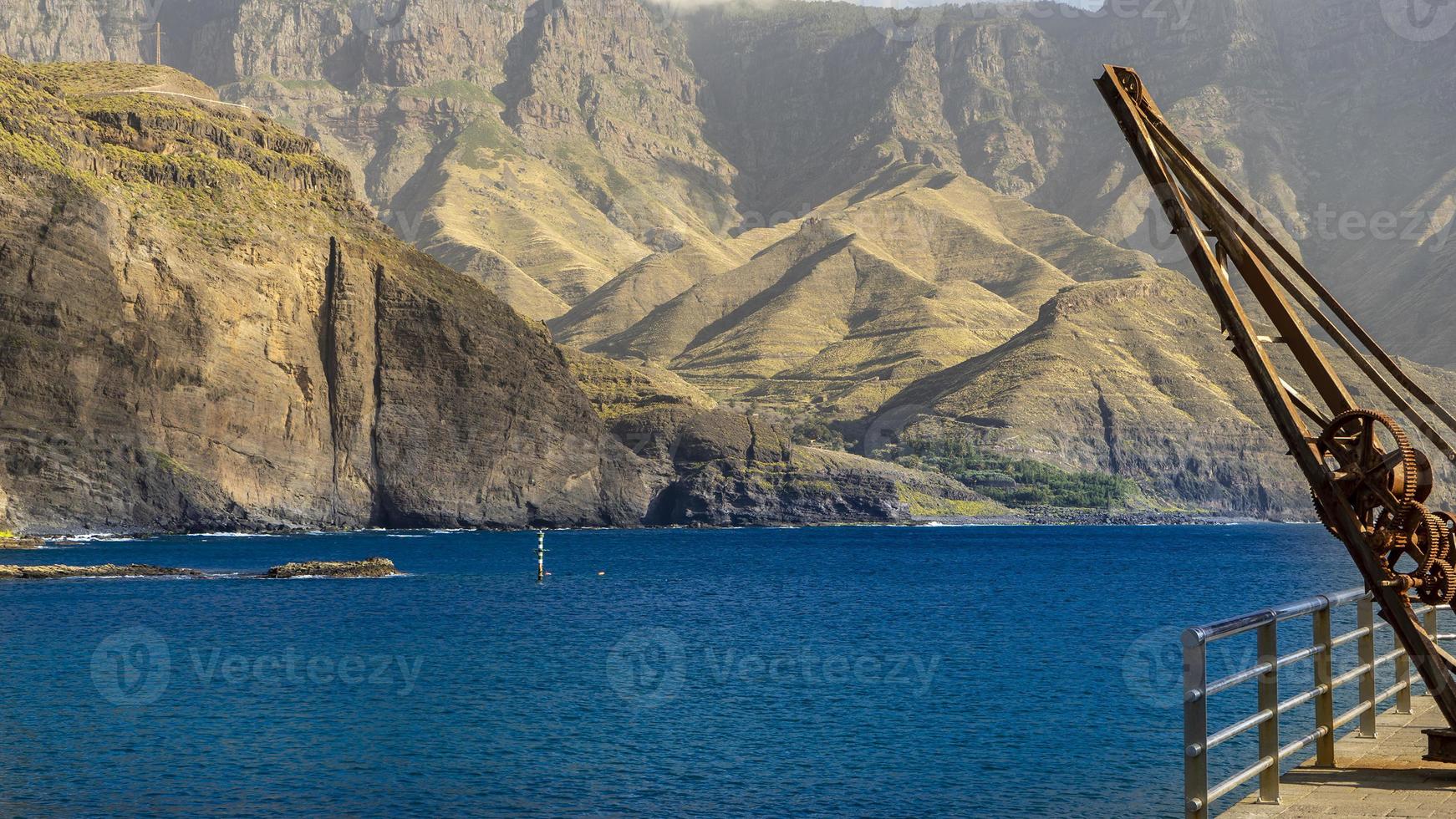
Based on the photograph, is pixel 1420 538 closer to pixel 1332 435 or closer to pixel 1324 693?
pixel 1332 435

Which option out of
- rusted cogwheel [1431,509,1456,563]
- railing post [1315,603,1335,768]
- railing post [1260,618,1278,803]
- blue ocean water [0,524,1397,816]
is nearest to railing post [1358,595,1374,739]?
railing post [1315,603,1335,768]

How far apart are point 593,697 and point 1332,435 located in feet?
114

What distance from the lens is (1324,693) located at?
14.1 metres

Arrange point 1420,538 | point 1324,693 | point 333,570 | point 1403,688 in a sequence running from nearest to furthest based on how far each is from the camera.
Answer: point 1420,538
point 1324,693
point 1403,688
point 333,570

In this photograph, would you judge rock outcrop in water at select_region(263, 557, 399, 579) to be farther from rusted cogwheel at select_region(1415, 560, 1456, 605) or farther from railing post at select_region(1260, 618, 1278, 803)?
rusted cogwheel at select_region(1415, 560, 1456, 605)

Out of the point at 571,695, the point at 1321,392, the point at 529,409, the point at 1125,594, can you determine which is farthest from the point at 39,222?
the point at 1321,392

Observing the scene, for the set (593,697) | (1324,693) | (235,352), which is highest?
(235,352)

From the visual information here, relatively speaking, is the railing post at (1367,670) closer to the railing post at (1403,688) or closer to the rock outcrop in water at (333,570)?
the railing post at (1403,688)

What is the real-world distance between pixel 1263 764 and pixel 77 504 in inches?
5404

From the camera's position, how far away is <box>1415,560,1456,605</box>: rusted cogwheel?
1275 centimetres

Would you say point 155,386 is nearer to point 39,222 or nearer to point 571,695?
point 39,222

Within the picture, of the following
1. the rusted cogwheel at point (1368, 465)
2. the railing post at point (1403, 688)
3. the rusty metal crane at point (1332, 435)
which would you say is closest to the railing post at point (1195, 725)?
the rusty metal crane at point (1332, 435)

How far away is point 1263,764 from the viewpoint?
41.4ft

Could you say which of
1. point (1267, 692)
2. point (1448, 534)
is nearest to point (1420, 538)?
point (1448, 534)
